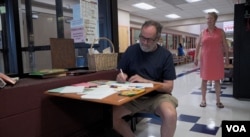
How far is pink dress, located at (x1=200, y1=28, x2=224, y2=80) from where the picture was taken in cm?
304

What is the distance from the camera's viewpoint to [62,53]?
6.75 feet

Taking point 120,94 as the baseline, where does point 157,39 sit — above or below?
above

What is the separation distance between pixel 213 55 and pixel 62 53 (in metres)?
2.21

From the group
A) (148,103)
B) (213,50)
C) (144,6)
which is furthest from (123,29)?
(148,103)

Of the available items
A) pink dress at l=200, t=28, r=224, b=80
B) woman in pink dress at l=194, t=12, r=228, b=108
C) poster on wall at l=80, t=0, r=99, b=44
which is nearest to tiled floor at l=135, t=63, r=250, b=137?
woman in pink dress at l=194, t=12, r=228, b=108

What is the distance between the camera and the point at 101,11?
2693 mm

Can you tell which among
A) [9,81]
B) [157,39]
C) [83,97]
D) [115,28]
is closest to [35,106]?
[9,81]

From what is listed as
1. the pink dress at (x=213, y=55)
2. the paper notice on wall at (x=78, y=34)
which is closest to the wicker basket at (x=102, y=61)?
the paper notice on wall at (x=78, y=34)

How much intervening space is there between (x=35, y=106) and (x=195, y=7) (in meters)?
8.66

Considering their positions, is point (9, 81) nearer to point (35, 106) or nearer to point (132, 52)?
point (35, 106)

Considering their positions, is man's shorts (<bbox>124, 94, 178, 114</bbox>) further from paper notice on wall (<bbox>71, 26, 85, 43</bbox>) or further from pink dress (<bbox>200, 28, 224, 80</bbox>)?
pink dress (<bbox>200, 28, 224, 80</bbox>)

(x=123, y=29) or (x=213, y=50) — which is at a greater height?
(x=123, y=29)

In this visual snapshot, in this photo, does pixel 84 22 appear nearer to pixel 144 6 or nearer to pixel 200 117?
pixel 200 117

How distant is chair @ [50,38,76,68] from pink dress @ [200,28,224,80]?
2014mm
